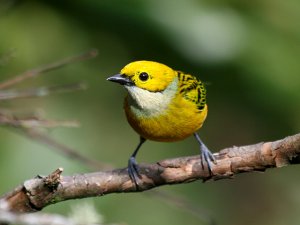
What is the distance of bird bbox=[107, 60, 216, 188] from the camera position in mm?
→ 3584

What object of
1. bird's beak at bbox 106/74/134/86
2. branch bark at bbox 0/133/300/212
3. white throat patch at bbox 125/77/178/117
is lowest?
branch bark at bbox 0/133/300/212

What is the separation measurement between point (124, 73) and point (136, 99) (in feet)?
0.63

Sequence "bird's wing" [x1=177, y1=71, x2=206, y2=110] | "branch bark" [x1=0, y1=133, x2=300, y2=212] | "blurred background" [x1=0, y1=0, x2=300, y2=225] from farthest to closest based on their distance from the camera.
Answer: "blurred background" [x1=0, y1=0, x2=300, y2=225]
"bird's wing" [x1=177, y1=71, x2=206, y2=110]
"branch bark" [x1=0, y1=133, x2=300, y2=212]

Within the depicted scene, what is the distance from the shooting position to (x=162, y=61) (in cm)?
465

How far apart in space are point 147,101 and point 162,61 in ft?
3.38

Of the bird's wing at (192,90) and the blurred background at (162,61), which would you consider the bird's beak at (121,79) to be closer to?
the bird's wing at (192,90)

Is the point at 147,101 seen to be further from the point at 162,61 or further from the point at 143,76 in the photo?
the point at 162,61

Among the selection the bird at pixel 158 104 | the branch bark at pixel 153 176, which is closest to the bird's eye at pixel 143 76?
the bird at pixel 158 104

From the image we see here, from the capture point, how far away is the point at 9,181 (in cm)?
436

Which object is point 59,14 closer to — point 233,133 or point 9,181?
point 9,181

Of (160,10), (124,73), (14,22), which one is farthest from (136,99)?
(14,22)

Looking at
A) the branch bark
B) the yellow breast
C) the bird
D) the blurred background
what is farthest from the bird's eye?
the blurred background

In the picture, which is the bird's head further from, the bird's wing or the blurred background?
the blurred background

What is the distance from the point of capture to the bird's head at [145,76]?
3.59 m
